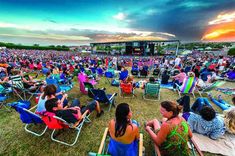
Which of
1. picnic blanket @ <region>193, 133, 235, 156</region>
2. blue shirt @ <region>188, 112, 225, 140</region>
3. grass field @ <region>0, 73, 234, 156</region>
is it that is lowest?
grass field @ <region>0, 73, 234, 156</region>

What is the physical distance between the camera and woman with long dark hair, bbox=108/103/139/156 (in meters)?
1.66

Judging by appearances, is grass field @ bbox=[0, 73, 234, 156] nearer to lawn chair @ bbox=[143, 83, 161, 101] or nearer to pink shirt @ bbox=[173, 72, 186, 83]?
lawn chair @ bbox=[143, 83, 161, 101]

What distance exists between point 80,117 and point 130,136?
5.11 ft

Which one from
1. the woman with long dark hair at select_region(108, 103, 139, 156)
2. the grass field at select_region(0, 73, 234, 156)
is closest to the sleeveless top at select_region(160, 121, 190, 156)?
the woman with long dark hair at select_region(108, 103, 139, 156)

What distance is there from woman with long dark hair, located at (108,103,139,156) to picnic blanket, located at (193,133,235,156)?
1950 mm

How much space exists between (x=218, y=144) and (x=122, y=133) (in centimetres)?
260

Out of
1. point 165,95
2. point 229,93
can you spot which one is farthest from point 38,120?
point 229,93

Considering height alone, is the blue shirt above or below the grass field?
above

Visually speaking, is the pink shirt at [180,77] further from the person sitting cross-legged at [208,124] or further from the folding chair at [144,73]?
the person sitting cross-legged at [208,124]

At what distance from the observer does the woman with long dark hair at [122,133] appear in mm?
1661

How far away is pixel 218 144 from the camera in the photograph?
2.73 meters

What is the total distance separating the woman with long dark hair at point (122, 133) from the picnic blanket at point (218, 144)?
195cm

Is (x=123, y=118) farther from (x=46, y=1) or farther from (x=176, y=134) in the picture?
(x=46, y=1)

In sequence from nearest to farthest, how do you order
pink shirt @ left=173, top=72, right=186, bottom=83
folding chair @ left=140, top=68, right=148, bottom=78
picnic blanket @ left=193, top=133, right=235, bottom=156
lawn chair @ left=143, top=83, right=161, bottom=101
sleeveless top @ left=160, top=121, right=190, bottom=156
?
sleeveless top @ left=160, top=121, right=190, bottom=156, picnic blanket @ left=193, top=133, right=235, bottom=156, lawn chair @ left=143, top=83, right=161, bottom=101, pink shirt @ left=173, top=72, right=186, bottom=83, folding chair @ left=140, top=68, right=148, bottom=78
